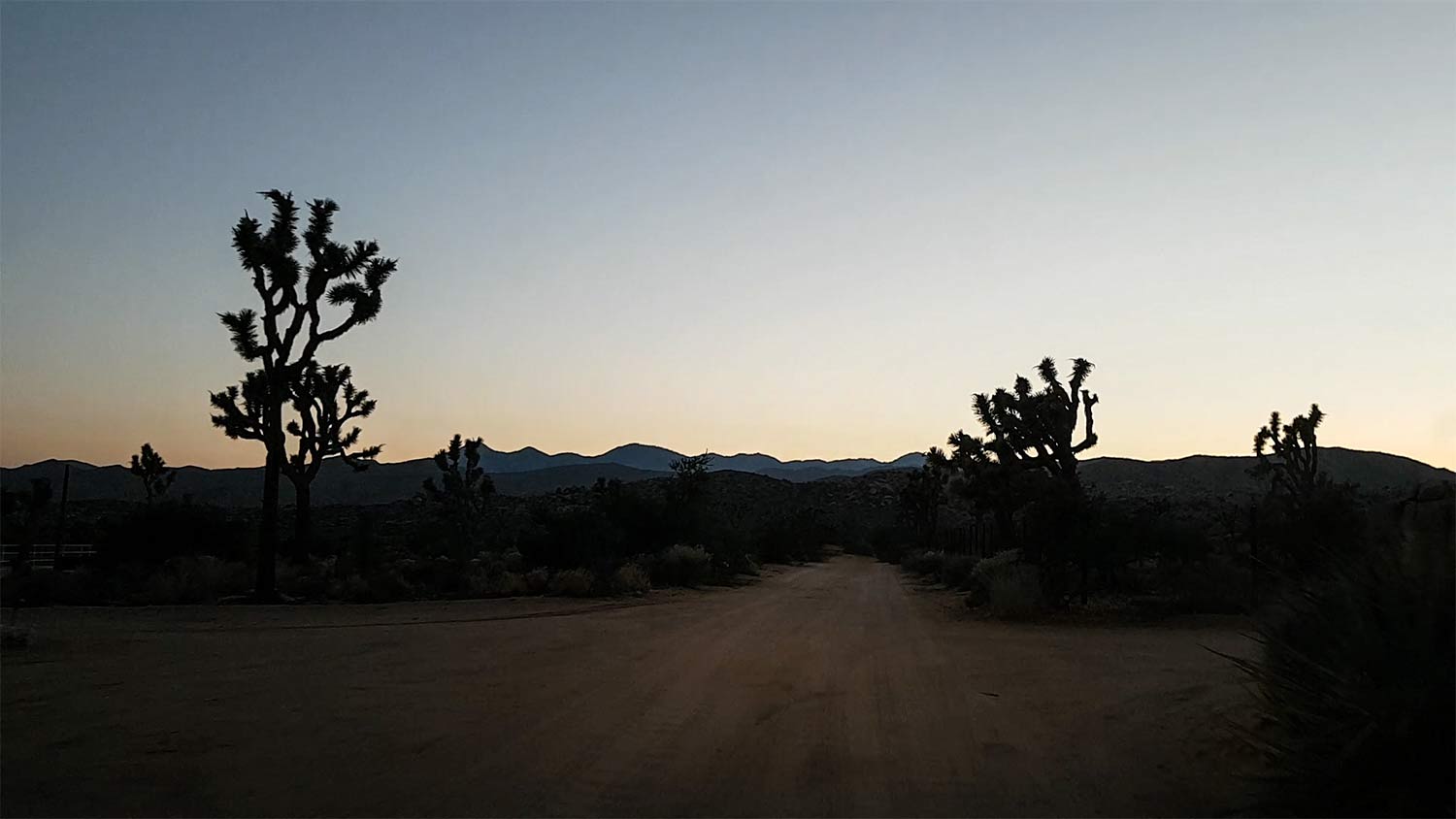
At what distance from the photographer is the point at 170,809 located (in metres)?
6.96

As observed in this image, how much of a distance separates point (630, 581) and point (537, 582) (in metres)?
2.35

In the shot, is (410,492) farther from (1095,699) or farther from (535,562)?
(1095,699)

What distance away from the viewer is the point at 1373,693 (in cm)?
631

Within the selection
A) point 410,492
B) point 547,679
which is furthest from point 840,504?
point 547,679

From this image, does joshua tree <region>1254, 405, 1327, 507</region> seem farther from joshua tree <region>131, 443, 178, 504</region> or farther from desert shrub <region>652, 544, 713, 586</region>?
joshua tree <region>131, 443, 178, 504</region>

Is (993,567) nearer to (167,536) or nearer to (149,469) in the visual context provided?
(167,536)

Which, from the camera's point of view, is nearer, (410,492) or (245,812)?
(245,812)

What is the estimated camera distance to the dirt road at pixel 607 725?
734 cm

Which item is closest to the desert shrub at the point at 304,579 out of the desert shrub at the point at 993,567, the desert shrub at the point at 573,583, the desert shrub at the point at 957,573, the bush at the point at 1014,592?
the desert shrub at the point at 573,583

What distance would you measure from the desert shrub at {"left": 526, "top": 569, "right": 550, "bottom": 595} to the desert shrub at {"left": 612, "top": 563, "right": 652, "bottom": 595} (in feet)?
5.74

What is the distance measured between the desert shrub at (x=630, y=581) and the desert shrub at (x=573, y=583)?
0.59 meters

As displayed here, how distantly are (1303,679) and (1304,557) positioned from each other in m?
15.7

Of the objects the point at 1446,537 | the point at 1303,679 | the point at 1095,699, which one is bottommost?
the point at 1095,699

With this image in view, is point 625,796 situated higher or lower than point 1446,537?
lower
